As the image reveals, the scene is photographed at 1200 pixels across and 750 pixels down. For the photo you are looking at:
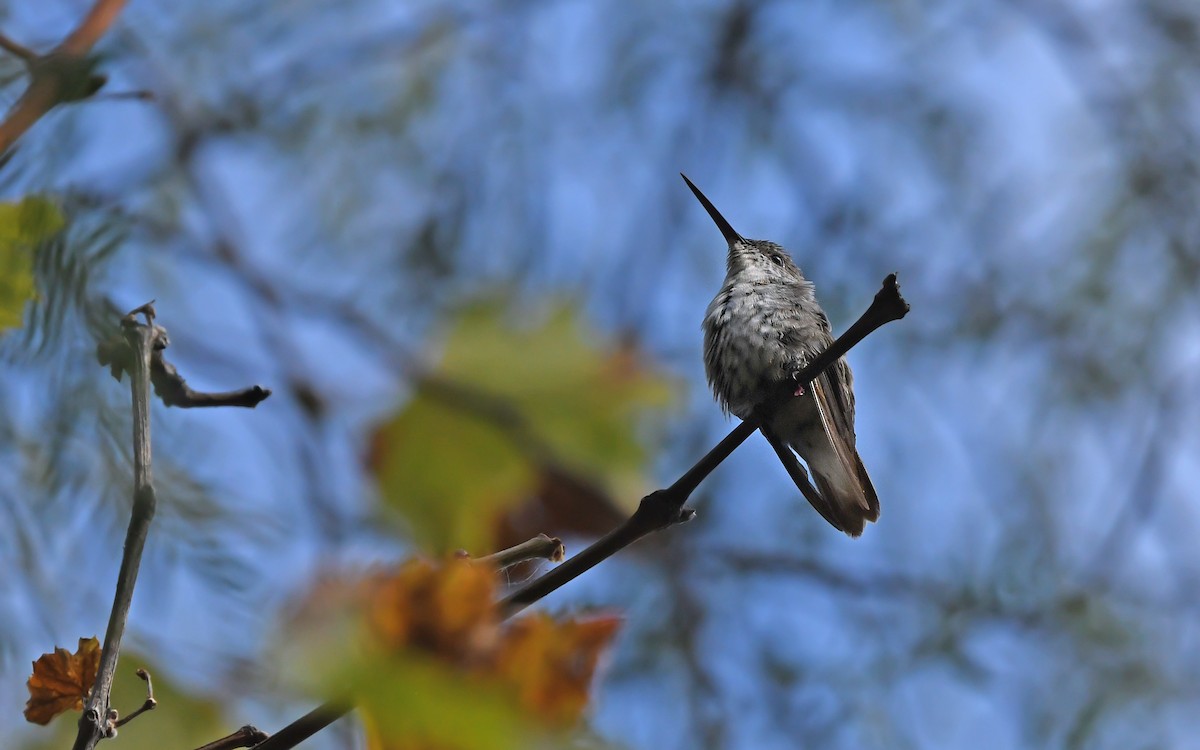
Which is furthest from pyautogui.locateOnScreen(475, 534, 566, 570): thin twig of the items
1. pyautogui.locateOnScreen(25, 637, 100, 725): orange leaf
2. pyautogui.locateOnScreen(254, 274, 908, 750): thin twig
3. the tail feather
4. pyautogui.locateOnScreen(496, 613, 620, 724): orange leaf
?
the tail feather

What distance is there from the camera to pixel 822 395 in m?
3.40

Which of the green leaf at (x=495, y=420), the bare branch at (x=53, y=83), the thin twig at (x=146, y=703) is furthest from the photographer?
the thin twig at (x=146, y=703)

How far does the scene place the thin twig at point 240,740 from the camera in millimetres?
940

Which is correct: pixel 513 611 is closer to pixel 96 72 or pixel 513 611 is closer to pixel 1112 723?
pixel 96 72

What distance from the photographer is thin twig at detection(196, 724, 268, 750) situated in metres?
0.94

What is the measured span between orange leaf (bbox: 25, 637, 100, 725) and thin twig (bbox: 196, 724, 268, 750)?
13 cm

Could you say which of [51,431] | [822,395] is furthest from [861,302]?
[51,431]

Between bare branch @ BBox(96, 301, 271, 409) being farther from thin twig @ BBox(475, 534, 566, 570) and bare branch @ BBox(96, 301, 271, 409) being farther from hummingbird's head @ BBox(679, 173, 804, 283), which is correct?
hummingbird's head @ BBox(679, 173, 804, 283)

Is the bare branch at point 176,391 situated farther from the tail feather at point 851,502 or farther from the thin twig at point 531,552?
the tail feather at point 851,502

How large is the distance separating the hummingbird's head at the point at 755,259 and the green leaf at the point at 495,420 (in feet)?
10.8

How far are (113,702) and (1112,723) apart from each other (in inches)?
184

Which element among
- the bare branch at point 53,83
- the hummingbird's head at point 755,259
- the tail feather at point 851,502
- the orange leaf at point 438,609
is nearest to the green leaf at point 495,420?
the orange leaf at point 438,609

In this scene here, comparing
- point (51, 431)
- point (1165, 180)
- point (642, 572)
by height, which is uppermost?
point (1165, 180)

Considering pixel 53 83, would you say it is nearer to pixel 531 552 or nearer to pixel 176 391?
pixel 176 391
